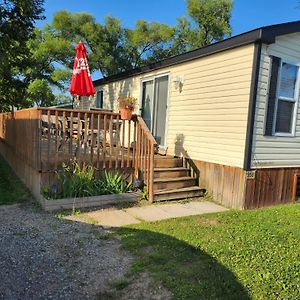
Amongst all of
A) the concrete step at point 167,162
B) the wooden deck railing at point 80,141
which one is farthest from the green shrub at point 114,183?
the concrete step at point 167,162

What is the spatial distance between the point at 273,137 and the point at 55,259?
428 cm

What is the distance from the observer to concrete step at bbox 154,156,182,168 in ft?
22.6

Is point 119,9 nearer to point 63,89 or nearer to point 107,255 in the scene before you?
point 63,89

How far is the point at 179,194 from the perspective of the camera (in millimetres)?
6402

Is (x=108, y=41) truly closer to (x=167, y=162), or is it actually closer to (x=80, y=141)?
(x=167, y=162)

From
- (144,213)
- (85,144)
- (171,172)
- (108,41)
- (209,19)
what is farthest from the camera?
(209,19)

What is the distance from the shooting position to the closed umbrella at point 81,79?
7.62 metres

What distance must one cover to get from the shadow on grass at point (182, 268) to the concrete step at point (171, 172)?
2463mm

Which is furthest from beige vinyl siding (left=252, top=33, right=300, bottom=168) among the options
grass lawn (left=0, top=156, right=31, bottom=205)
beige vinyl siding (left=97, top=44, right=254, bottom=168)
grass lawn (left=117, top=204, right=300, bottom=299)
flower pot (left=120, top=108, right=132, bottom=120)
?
grass lawn (left=0, top=156, right=31, bottom=205)

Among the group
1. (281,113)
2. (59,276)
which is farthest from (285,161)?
(59,276)

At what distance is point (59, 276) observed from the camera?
3143 millimetres

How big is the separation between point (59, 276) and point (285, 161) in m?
4.73

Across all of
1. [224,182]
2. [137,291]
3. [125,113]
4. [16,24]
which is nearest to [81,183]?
[125,113]

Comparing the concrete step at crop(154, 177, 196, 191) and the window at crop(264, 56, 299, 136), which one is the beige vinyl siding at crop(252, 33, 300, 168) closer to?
the window at crop(264, 56, 299, 136)
